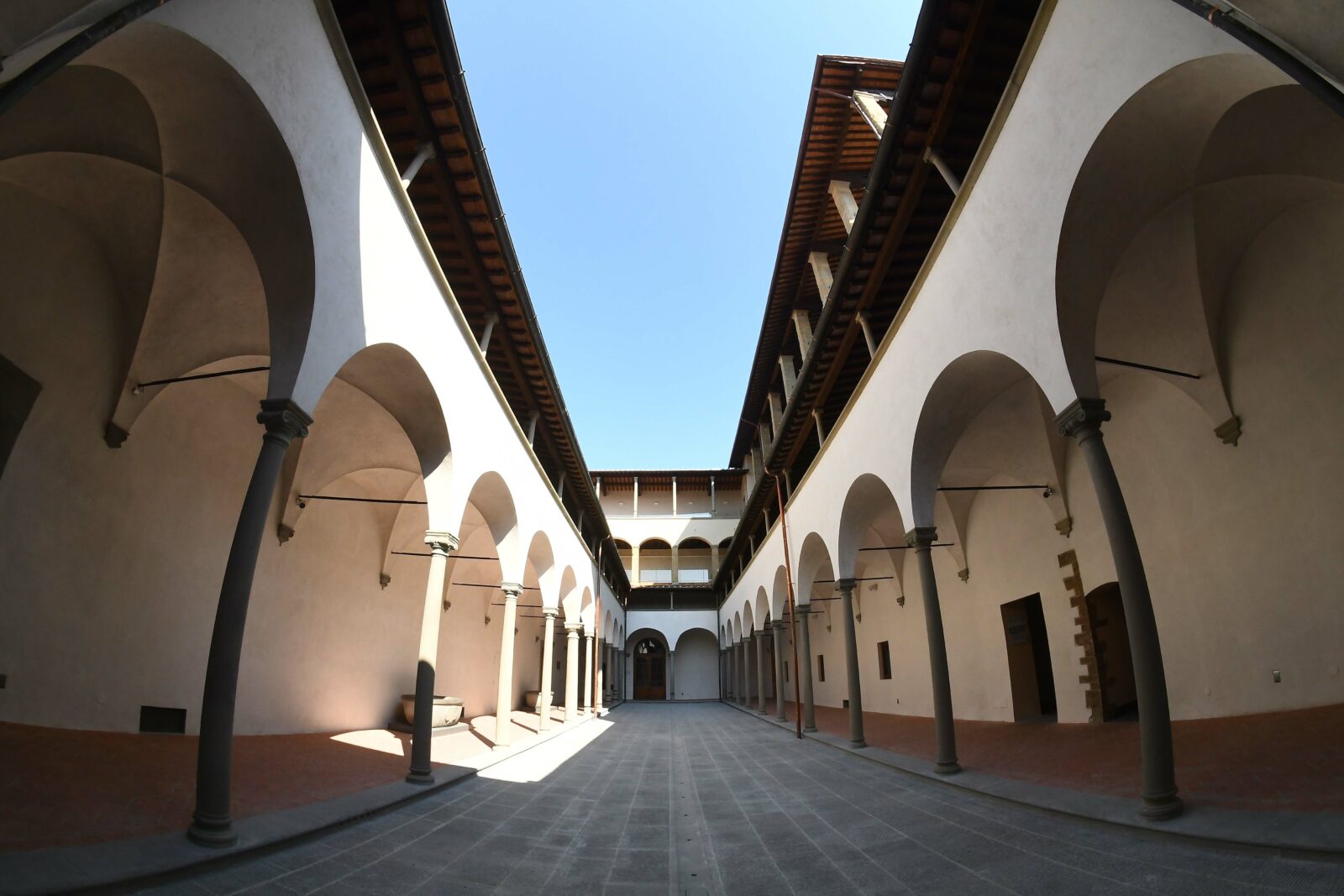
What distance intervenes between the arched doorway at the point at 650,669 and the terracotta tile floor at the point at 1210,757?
27.4 metres

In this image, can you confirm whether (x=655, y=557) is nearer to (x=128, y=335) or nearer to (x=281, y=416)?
(x=128, y=335)

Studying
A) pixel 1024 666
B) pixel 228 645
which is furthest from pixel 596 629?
pixel 228 645

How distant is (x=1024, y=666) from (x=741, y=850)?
1068 cm

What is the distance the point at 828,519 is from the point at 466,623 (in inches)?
488

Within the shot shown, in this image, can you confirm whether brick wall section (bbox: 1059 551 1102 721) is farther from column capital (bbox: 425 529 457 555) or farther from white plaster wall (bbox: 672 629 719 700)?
white plaster wall (bbox: 672 629 719 700)

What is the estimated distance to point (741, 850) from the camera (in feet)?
17.2

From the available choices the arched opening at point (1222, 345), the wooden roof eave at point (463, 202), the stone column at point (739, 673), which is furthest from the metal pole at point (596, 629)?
the arched opening at point (1222, 345)

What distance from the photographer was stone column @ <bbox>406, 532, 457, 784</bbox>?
25.1ft

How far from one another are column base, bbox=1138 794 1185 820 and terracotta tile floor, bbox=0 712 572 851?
7032 millimetres

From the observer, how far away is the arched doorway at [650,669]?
36.7 metres

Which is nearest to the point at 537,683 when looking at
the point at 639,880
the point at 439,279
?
the point at 439,279

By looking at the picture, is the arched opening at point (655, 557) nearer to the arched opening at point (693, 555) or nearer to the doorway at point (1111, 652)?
the arched opening at point (693, 555)

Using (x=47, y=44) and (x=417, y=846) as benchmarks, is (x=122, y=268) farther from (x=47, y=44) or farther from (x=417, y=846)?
(x=417, y=846)

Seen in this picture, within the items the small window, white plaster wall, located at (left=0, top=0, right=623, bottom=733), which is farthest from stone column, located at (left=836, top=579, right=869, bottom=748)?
the small window
